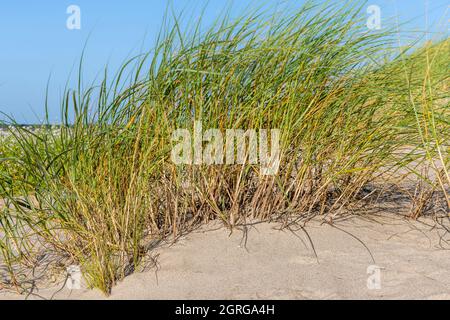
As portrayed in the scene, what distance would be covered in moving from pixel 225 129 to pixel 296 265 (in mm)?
695

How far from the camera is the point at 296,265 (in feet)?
7.41

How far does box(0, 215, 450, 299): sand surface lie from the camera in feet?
6.81

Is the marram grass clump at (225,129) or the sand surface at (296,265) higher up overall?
the marram grass clump at (225,129)

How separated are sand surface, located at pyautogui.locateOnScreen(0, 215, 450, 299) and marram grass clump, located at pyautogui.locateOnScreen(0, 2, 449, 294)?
0.47ft

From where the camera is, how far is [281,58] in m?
2.53

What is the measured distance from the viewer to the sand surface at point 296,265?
81.7 inches

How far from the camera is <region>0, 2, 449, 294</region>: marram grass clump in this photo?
2.43m

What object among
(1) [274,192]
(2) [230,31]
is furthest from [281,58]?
(1) [274,192]

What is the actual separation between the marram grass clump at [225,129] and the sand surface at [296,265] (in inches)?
5.6

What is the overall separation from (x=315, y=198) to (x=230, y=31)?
0.91 m

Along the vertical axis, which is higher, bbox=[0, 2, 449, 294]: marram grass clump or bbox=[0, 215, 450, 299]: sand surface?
bbox=[0, 2, 449, 294]: marram grass clump

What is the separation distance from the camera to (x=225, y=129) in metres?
2.48

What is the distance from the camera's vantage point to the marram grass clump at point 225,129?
243 cm
